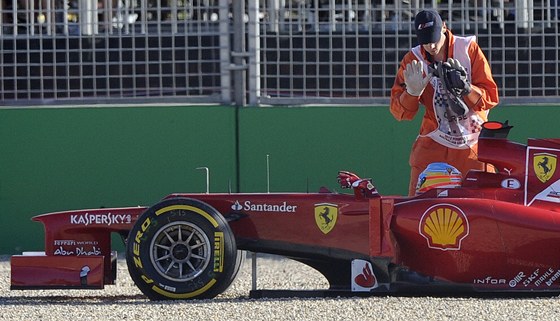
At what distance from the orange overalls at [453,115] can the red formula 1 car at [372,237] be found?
438mm

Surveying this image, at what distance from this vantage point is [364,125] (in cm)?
1073

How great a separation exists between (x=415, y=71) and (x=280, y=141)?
3.46 metres

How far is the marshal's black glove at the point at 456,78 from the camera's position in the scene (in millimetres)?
7461

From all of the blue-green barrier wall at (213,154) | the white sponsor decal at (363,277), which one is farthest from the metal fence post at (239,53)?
the white sponsor decal at (363,277)

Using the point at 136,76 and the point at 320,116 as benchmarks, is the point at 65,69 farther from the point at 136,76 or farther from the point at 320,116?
the point at 320,116

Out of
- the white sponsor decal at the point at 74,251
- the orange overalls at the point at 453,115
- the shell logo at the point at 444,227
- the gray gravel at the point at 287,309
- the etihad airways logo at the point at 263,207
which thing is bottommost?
the gray gravel at the point at 287,309

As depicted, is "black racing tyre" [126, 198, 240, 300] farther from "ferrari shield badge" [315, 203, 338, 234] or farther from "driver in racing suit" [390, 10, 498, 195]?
"driver in racing suit" [390, 10, 498, 195]

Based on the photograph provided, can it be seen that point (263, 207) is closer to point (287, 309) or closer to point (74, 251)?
point (287, 309)

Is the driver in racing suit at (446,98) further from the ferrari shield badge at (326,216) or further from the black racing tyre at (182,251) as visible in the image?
the black racing tyre at (182,251)

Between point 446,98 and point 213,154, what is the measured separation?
3.41 m

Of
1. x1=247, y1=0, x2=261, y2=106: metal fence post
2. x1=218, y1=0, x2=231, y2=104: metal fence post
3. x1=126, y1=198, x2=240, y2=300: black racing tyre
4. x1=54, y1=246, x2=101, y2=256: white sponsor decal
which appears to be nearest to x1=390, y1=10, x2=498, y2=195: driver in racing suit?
x1=126, y1=198, x2=240, y2=300: black racing tyre

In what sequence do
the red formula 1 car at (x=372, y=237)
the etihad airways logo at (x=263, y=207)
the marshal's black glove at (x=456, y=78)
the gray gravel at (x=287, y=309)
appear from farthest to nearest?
the marshal's black glove at (x=456, y=78) < the etihad airways logo at (x=263, y=207) < the red formula 1 car at (x=372, y=237) < the gray gravel at (x=287, y=309)

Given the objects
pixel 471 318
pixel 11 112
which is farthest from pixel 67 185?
pixel 471 318

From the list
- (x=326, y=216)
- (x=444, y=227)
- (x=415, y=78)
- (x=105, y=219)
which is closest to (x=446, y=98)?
(x=415, y=78)
